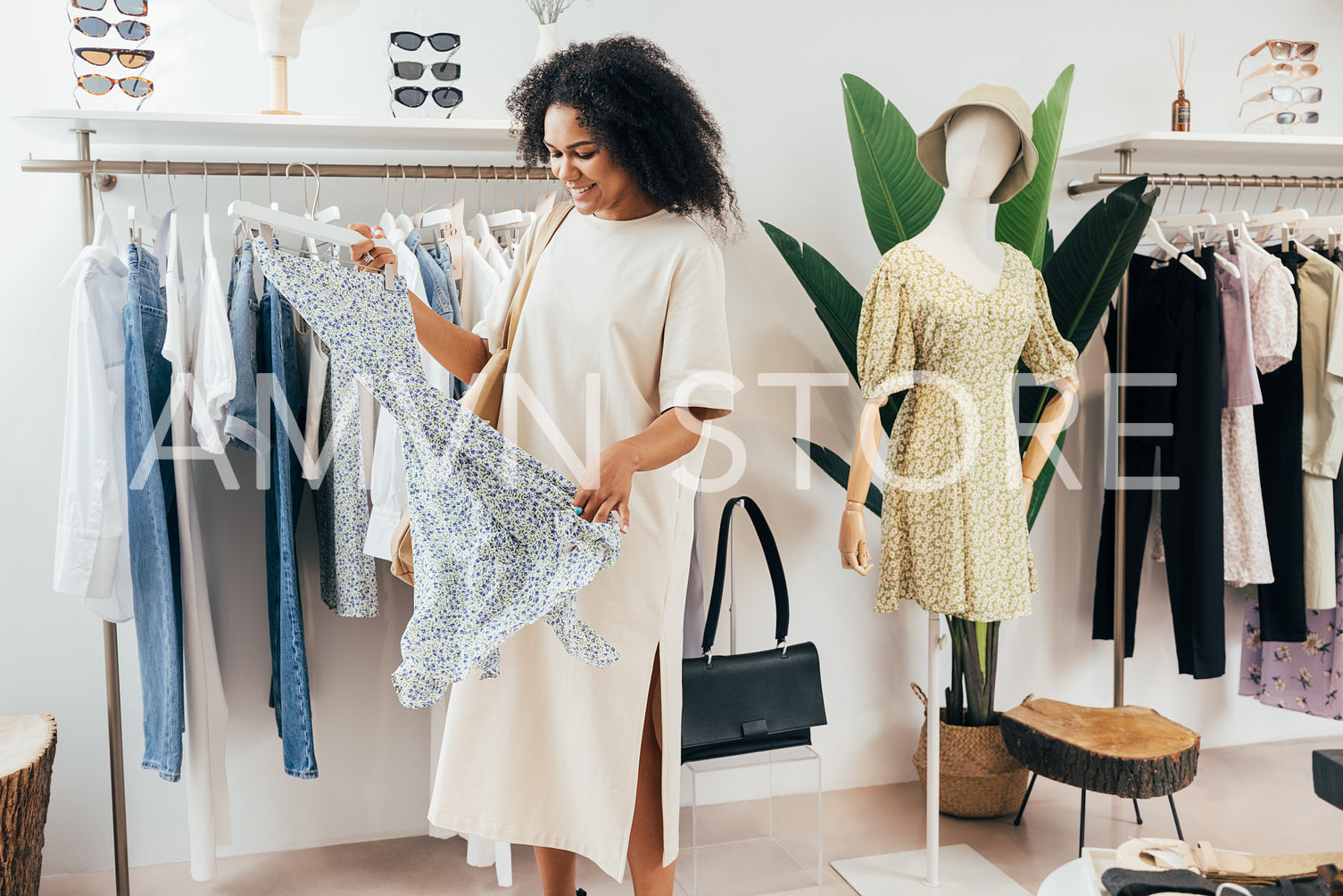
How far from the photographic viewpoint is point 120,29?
2.20m

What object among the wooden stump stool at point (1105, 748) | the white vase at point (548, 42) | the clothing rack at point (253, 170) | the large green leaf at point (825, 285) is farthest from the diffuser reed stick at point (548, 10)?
the wooden stump stool at point (1105, 748)

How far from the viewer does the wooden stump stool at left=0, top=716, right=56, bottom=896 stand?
1927 millimetres

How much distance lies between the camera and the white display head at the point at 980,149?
80.4 inches

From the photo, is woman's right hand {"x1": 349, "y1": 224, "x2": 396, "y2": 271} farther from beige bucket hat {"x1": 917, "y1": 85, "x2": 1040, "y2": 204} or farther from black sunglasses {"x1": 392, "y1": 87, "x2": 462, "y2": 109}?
beige bucket hat {"x1": 917, "y1": 85, "x2": 1040, "y2": 204}

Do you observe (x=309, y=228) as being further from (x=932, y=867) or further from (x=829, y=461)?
(x=932, y=867)

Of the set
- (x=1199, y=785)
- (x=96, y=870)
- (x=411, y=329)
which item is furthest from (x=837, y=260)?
(x=96, y=870)

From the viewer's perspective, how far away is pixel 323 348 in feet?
7.14

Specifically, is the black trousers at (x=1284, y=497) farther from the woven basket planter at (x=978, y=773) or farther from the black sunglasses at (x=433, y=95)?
the black sunglasses at (x=433, y=95)

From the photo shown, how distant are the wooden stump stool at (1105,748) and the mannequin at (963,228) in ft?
2.32

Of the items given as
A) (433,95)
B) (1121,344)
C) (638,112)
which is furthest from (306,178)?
(1121,344)

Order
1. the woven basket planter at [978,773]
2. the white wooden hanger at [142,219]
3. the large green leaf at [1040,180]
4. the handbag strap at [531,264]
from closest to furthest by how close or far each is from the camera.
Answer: the handbag strap at [531,264]
the white wooden hanger at [142,219]
the large green leaf at [1040,180]
the woven basket planter at [978,773]

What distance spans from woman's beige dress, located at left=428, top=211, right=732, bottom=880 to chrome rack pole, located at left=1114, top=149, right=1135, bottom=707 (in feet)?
5.85

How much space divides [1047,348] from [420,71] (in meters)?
1.58

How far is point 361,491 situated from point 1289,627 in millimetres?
2541
